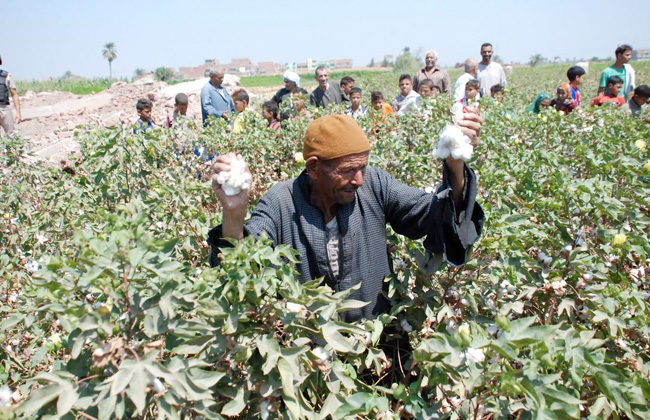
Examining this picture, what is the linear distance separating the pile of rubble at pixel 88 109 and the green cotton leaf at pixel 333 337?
9.61 metres

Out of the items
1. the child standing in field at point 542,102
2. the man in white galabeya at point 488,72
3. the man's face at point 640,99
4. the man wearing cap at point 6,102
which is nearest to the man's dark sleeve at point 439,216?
the child standing in field at point 542,102

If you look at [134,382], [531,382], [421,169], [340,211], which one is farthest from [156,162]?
[531,382]

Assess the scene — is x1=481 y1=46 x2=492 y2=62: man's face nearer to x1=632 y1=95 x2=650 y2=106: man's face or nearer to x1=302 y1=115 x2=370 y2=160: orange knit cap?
x1=632 y1=95 x2=650 y2=106: man's face

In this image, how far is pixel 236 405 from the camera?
1104 millimetres

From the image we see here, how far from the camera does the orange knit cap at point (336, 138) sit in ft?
4.90

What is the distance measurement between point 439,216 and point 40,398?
3.71 ft

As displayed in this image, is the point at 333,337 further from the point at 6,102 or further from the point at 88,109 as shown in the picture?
the point at 88,109

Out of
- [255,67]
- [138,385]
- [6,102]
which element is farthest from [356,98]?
[255,67]

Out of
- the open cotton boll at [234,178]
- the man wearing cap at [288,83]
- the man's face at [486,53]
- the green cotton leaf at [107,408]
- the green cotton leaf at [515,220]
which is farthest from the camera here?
the man's face at [486,53]

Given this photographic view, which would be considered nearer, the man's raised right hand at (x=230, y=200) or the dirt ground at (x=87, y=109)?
the man's raised right hand at (x=230, y=200)

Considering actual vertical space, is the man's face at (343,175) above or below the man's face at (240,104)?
below

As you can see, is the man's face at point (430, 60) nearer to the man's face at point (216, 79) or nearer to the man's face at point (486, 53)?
the man's face at point (486, 53)

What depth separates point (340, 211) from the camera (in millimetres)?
1627

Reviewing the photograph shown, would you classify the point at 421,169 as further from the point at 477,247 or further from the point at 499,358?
the point at 499,358
